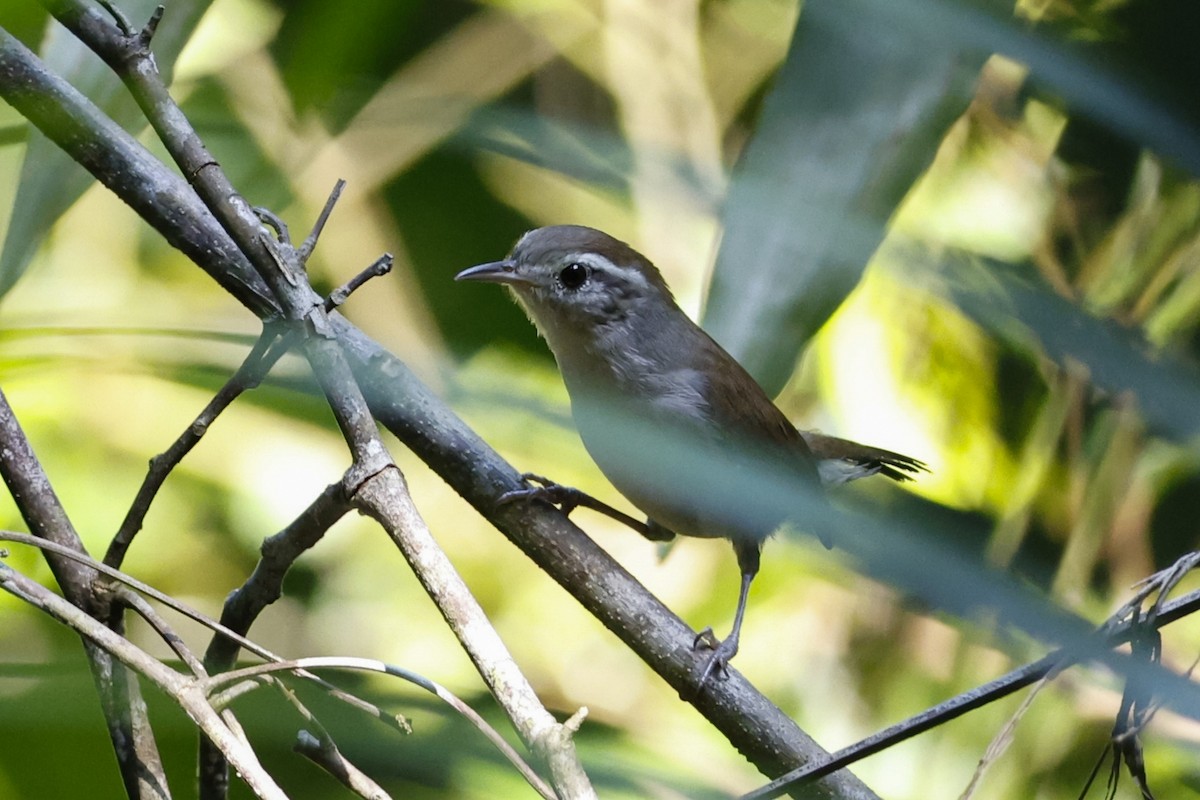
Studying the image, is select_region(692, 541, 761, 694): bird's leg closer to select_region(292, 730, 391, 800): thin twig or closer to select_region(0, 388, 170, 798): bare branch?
select_region(292, 730, 391, 800): thin twig

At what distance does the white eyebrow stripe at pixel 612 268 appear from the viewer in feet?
6.95

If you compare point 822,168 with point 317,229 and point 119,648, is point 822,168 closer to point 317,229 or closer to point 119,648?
point 317,229

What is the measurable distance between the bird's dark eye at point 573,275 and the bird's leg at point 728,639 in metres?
0.58

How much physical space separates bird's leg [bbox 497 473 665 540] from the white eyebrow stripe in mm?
476

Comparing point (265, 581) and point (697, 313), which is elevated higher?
point (697, 313)

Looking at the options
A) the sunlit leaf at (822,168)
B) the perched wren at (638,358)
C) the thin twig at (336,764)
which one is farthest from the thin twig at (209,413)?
the perched wren at (638,358)

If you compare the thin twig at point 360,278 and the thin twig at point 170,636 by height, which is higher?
the thin twig at point 360,278

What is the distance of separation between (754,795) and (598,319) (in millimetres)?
1402

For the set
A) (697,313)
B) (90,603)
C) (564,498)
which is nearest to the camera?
(90,603)

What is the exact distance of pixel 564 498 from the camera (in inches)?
68.7

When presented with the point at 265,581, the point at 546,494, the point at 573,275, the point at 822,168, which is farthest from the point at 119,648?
the point at 573,275

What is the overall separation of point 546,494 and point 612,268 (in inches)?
30.7

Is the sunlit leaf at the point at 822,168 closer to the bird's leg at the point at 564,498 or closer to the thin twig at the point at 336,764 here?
the bird's leg at the point at 564,498

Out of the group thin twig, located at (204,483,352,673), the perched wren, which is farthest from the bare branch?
the perched wren
